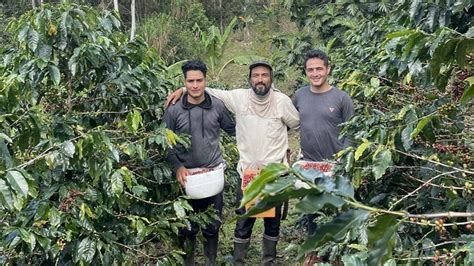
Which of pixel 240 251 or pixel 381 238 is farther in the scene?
pixel 240 251

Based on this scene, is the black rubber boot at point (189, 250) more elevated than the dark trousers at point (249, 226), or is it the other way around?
the dark trousers at point (249, 226)

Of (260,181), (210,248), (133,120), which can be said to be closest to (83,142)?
(133,120)

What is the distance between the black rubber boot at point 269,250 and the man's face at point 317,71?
3.75 ft

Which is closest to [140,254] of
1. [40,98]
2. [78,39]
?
[40,98]

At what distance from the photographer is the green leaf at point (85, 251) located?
8.67 feet

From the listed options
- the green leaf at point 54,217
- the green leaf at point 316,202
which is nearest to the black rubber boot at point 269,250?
the green leaf at point 54,217

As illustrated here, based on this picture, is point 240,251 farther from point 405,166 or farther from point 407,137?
point 407,137

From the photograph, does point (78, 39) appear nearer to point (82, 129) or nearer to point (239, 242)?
point (82, 129)

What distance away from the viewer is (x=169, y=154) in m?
3.47

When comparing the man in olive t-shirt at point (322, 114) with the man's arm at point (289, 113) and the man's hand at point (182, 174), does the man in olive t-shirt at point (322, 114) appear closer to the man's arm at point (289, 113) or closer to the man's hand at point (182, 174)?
the man's arm at point (289, 113)

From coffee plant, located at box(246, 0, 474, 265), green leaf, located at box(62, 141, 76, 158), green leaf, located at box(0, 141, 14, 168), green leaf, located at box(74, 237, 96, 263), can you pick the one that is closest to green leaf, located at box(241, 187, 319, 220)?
coffee plant, located at box(246, 0, 474, 265)

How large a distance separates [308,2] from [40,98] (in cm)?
536

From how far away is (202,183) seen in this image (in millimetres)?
3436

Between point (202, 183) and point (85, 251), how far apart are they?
980 mm
